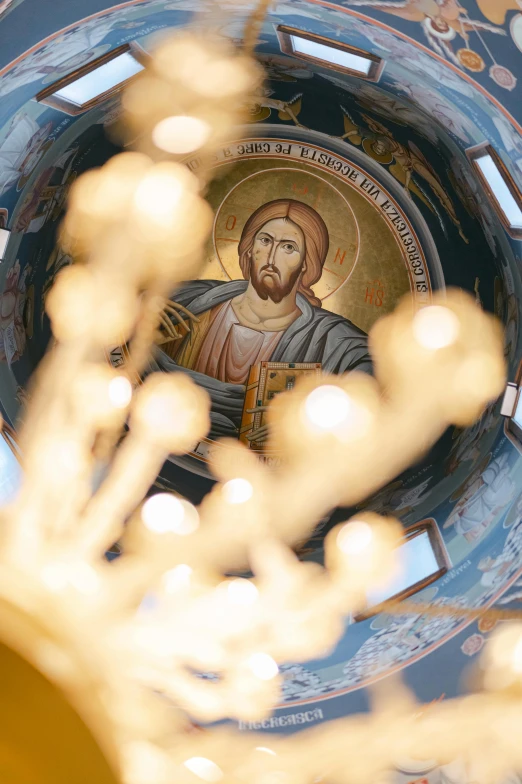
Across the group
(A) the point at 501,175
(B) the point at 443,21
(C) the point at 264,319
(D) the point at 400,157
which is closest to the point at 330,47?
(B) the point at 443,21

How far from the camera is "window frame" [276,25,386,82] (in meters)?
6.44

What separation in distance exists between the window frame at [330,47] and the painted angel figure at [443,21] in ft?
2.27

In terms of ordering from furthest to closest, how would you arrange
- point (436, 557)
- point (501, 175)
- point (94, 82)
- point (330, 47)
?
point (436, 557), point (94, 82), point (501, 175), point (330, 47)

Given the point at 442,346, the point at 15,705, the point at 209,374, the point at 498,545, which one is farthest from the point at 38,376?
the point at 498,545

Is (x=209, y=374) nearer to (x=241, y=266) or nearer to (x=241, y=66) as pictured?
(x=241, y=266)

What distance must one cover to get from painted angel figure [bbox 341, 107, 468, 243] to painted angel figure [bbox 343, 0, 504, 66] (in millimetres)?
2209

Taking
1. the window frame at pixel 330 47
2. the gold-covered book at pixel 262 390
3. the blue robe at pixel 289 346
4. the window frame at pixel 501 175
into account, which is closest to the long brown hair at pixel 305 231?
the blue robe at pixel 289 346

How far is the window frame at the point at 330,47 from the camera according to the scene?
6.44m

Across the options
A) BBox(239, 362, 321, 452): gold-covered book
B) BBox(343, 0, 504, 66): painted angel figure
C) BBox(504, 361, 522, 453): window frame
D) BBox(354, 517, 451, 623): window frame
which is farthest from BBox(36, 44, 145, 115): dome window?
BBox(354, 517, 451, 623): window frame

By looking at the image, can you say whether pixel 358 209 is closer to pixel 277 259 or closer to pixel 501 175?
pixel 277 259

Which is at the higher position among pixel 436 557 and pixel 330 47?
pixel 330 47

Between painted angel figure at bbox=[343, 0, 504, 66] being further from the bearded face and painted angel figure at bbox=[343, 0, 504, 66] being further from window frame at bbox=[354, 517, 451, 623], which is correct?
window frame at bbox=[354, 517, 451, 623]

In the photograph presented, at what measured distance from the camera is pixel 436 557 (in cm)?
782

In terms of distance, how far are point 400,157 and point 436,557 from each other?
407 centimetres
